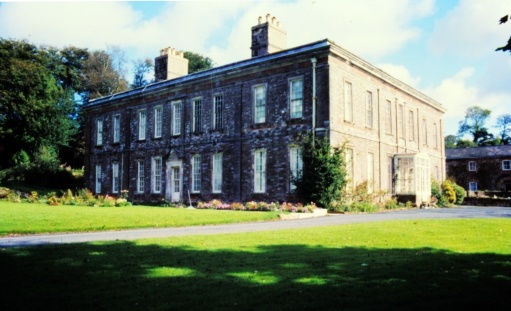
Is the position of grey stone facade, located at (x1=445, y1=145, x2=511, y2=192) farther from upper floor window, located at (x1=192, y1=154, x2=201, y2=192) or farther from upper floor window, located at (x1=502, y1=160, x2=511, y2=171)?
upper floor window, located at (x1=192, y1=154, x2=201, y2=192)

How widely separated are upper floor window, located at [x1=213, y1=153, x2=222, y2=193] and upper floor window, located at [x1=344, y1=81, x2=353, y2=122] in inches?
322

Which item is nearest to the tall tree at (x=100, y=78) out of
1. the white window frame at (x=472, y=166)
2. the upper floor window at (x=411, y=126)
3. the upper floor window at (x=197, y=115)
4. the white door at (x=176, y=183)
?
the white door at (x=176, y=183)

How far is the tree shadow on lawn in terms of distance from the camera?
495 centimetres

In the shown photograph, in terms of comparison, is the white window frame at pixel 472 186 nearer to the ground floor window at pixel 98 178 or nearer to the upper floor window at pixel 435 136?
the upper floor window at pixel 435 136

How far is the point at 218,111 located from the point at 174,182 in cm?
621

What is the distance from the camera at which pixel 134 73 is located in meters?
64.7

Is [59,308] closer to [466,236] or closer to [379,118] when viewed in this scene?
[466,236]

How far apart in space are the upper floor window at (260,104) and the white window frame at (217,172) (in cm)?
356

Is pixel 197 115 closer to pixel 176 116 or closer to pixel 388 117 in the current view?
pixel 176 116

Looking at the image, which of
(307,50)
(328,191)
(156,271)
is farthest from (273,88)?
(156,271)

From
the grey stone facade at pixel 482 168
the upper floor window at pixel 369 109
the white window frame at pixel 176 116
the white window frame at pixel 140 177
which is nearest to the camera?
the upper floor window at pixel 369 109

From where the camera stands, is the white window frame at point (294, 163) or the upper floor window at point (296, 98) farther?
the upper floor window at point (296, 98)

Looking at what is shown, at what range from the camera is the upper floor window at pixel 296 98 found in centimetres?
2386

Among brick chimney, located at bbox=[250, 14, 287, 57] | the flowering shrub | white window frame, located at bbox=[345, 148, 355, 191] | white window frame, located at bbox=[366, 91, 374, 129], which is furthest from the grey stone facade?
the flowering shrub
